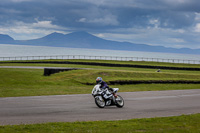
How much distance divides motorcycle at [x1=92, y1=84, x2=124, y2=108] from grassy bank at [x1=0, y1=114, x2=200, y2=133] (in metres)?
4.39

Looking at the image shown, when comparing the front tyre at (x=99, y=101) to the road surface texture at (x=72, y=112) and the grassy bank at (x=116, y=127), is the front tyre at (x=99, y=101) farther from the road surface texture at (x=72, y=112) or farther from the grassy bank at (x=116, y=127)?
the grassy bank at (x=116, y=127)

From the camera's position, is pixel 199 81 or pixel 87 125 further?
pixel 199 81

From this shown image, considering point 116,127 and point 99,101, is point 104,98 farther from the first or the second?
point 116,127

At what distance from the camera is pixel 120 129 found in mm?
11000

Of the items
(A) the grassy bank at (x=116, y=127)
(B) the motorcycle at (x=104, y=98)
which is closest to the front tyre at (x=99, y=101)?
(B) the motorcycle at (x=104, y=98)

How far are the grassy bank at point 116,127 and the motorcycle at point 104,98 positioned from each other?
4.39 meters

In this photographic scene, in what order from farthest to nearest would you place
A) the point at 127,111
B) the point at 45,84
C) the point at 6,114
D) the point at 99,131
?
1. the point at 45,84
2. the point at 127,111
3. the point at 6,114
4. the point at 99,131

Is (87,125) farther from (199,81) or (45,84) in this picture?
(199,81)

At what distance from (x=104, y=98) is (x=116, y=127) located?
606 cm

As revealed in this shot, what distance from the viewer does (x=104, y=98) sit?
1747cm

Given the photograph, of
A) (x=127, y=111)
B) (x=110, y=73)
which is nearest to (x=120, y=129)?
(x=127, y=111)

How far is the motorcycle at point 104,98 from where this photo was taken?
1702 cm

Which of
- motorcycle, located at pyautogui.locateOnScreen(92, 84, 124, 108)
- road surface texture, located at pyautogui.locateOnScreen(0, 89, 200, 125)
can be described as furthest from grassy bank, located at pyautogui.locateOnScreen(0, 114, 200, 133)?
motorcycle, located at pyautogui.locateOnScreen(92, 84, 124, 108)

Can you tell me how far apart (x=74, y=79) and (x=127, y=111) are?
66.7 feet
